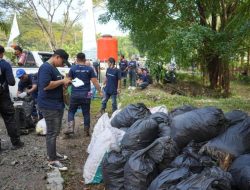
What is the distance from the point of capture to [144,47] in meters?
14.4

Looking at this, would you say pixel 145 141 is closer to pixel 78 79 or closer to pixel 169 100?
pixel 78 79

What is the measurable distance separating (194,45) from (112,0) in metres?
3.26

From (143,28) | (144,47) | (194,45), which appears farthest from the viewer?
(144,47)

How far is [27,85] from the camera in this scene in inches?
309

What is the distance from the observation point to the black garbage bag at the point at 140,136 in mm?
4371

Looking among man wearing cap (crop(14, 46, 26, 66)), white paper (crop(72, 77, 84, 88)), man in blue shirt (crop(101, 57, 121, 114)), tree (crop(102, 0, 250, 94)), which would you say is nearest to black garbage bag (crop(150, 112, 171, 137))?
white paper (crop(72, 77, 84, 88))

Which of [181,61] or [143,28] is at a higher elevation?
[143,28]

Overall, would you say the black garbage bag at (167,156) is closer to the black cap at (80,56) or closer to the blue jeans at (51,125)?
the blue jeans at (51,125)

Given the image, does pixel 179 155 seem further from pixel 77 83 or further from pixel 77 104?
pixel 77 104

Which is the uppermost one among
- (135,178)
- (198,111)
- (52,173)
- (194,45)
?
(194,45)

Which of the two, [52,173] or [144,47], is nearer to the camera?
[52,173]

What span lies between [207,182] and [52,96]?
284 centimetres

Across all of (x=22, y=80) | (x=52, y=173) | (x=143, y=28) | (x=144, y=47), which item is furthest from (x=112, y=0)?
(x=52, y=173)

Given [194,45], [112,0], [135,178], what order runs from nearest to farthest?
[135,178]
[194,45]
[112,0]
